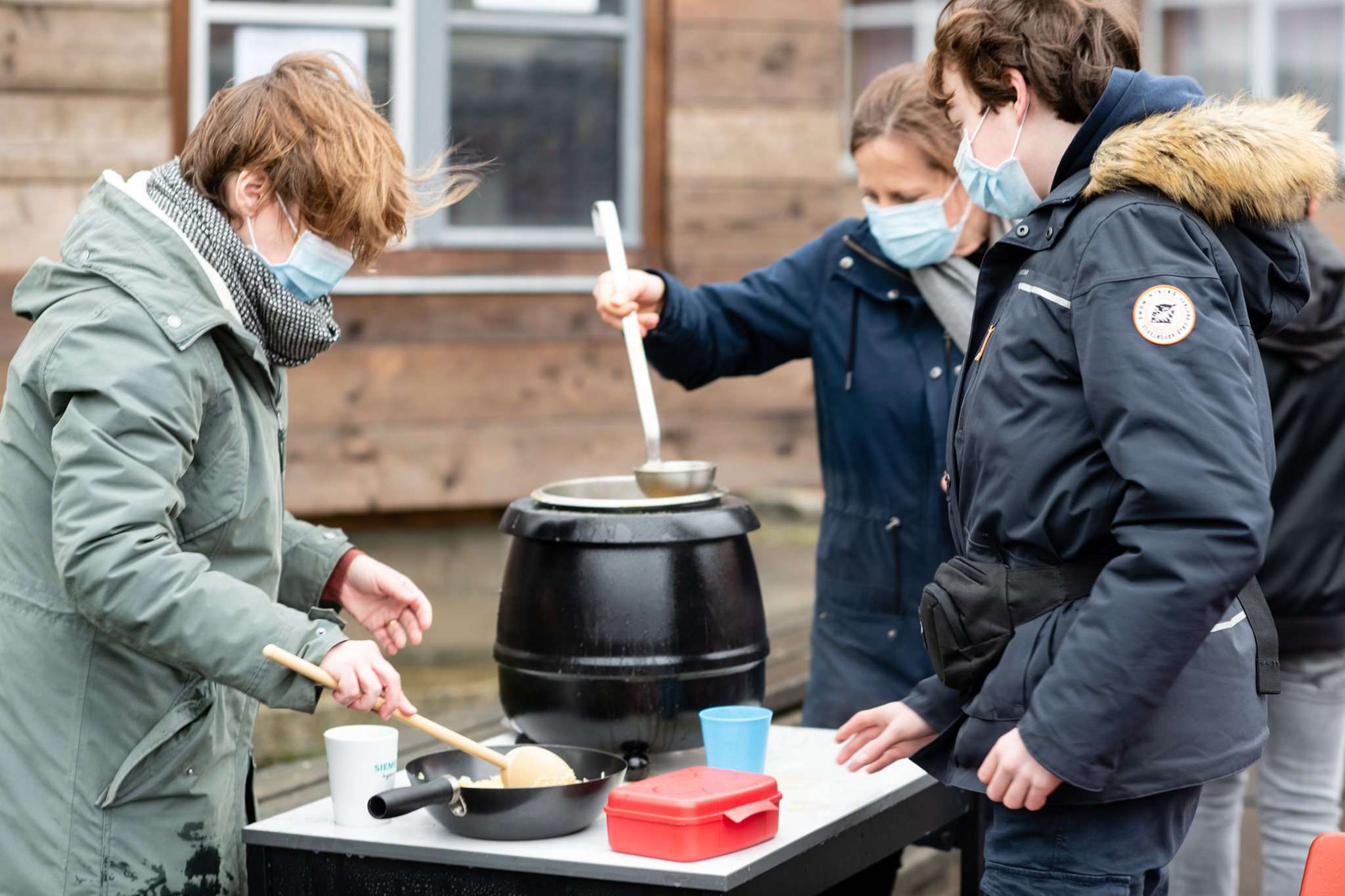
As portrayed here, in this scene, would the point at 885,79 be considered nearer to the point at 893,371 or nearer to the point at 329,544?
the point at 893,371

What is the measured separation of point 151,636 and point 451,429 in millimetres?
3949

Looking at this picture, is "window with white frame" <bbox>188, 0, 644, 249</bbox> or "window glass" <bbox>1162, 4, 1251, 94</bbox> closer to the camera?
"window with white frame" <bbox>188, 0, 644, 249</bbox>

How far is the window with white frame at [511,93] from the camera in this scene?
5570 millimetres

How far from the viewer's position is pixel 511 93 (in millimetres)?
5852

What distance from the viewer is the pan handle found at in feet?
6.25

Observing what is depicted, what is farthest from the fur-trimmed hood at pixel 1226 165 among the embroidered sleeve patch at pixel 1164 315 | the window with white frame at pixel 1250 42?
the window with white frame at pixel 1250 42

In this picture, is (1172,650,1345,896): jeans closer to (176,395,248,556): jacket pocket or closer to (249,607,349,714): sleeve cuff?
(249,607,349,714): sleeve cuff

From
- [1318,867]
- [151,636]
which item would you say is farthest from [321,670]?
[1318,867]

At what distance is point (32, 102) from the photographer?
5.03 m

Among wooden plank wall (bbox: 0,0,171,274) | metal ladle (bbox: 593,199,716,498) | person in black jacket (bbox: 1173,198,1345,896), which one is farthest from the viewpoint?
wooden plank wall (bbox: 0,0,171,274)

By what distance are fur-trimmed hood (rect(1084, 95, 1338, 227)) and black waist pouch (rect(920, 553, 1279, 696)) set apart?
42cm

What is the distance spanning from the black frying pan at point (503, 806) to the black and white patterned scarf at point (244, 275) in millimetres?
629

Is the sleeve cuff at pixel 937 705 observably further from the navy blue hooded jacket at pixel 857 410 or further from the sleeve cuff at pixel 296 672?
the navy blue hooded jacket at pixel 857 410

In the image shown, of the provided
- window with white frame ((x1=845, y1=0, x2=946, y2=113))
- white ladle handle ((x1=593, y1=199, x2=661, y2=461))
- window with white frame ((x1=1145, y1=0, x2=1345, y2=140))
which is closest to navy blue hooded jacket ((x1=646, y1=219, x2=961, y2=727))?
white ladle handle ((x1=593, y1=199, x2=661, y2=461))
